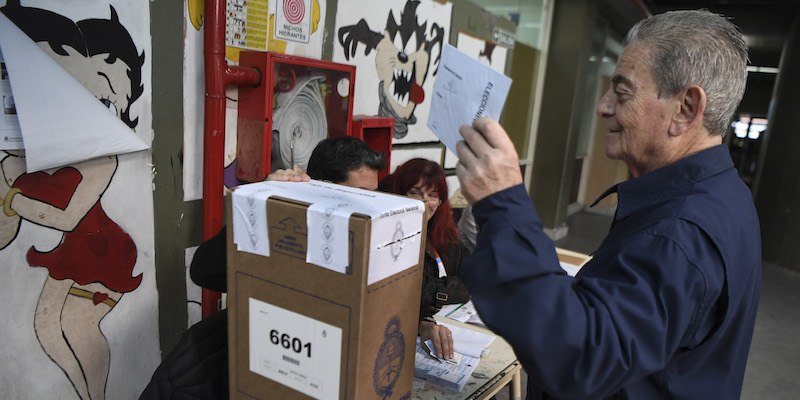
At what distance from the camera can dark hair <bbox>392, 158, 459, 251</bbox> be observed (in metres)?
2.28

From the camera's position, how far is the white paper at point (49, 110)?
1.37 meters

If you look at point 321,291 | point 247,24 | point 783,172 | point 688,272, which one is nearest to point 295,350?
point 321,291

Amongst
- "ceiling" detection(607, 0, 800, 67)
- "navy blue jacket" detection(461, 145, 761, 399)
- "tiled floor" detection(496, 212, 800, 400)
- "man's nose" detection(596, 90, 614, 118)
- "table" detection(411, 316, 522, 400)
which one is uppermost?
"ceiling" detection(607, 0, 800, 67)

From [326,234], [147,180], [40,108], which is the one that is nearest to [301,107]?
[147,180]

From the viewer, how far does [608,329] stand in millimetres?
697

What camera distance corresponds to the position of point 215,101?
6.13ft

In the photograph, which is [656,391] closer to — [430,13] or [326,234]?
[326,234]

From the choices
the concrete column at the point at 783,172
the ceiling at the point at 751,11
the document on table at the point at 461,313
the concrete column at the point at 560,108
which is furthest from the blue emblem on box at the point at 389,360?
the concrete column at the point at 783,172

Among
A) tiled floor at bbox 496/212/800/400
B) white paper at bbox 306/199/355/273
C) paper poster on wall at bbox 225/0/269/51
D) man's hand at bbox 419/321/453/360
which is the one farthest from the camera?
tiled floor at bbox 496/212/800/400

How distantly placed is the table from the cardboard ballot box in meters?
0.41

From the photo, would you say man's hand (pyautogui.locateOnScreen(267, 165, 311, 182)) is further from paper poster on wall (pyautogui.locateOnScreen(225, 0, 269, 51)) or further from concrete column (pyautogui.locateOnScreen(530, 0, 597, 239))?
concrete column (pyautogui.locateOnScreen(530, 0, 597, 239))

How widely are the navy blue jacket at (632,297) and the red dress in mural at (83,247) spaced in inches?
57.3

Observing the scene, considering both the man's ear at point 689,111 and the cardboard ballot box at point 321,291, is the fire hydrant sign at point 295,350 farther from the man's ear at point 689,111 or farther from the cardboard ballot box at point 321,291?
the man's ear at point 689,111

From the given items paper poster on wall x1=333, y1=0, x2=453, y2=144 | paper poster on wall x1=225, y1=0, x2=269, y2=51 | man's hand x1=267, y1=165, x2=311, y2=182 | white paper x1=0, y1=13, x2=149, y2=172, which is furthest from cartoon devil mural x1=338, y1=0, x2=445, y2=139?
man's hand x1=267, y1=165, x2=311, y2=182
